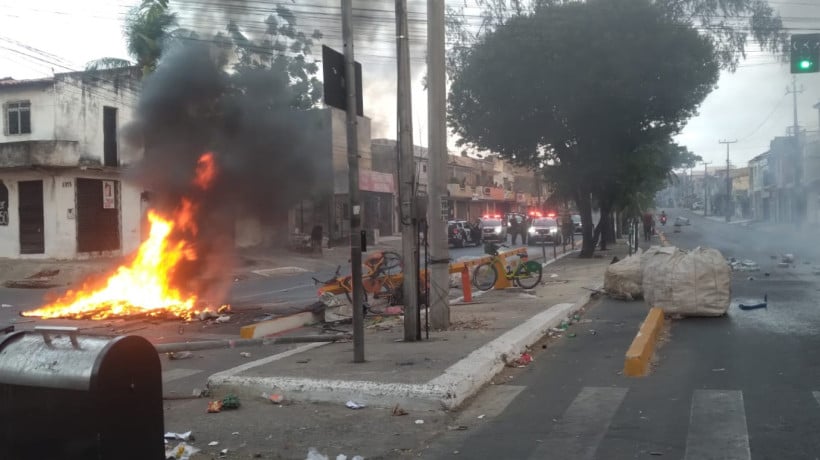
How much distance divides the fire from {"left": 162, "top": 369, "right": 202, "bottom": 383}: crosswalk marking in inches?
202

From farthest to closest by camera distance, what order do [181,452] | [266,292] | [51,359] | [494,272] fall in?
[266,292] → [494,272] → [181,452] → [51,359]

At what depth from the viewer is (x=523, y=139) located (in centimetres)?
2623

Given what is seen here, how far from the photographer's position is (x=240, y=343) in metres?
9.35

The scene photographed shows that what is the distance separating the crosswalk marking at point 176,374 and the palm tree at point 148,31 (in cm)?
1299

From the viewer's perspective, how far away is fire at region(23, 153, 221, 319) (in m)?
13.1

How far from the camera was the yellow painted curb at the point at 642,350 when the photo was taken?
6.74 m

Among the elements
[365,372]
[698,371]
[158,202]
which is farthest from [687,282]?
[158,202]

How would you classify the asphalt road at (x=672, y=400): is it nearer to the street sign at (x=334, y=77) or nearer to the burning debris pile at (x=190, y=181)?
the street sign at (x=334, y=77)

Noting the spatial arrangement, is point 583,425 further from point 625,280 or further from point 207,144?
point 207,144

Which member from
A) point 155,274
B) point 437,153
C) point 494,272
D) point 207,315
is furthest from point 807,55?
point 155,274

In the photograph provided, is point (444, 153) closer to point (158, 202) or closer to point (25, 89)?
point (158, 202)

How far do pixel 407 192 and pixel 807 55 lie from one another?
26.1 ft

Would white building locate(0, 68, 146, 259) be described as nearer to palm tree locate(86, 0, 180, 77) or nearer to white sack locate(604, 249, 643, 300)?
palm tree locate(86, 0, 180, 77)

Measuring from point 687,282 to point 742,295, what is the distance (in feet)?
12.6
